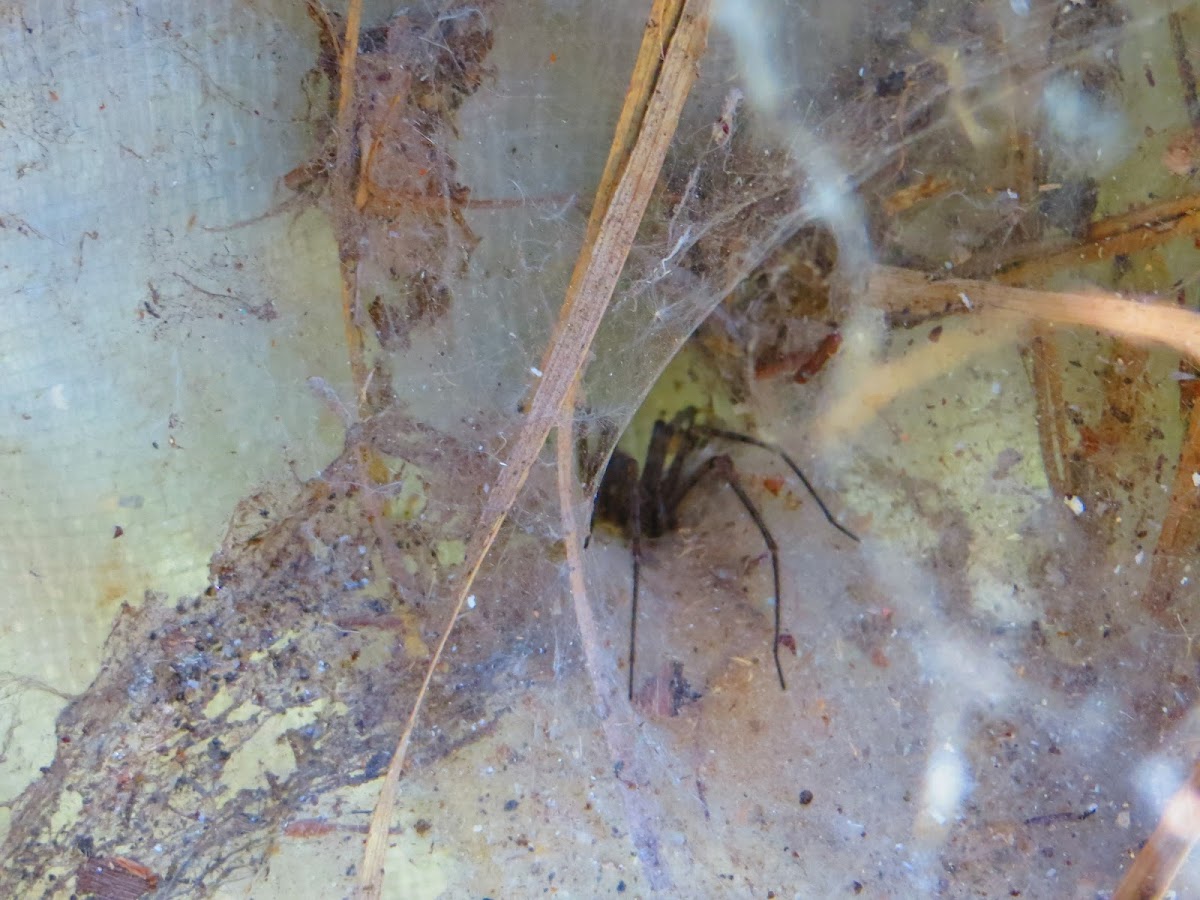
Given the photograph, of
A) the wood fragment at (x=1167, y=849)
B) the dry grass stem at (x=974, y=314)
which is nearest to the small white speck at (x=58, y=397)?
the dry grass stem at (x=974, y=314)

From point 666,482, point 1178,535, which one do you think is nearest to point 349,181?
point 666,482

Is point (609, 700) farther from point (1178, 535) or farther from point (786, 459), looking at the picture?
point (1178, 535)

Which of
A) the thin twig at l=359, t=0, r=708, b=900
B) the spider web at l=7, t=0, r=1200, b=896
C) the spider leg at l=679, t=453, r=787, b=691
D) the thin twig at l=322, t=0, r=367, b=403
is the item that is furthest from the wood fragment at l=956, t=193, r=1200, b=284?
the thin twig at l=322, t=0, r=367, b=403

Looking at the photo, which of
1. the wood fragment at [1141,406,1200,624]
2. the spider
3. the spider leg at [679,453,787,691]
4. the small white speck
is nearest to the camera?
the small white speck

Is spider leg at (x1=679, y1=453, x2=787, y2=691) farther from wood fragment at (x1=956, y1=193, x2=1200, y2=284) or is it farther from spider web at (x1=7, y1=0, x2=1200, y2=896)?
wood fragment at (x1=956, y1=193, x2=1200, y2=284)

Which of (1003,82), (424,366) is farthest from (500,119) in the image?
(1003,82)

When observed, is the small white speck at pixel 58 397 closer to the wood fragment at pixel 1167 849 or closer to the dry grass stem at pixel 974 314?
the dry grass stem at pixel 974 314

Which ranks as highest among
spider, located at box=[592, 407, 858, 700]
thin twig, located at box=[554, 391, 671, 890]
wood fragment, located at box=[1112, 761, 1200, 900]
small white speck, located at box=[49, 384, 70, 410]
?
spider, located at box=[592, 407, 858, 700]
